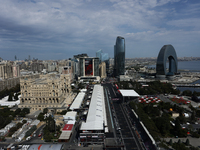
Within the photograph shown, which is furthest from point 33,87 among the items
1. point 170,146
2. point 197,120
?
point 197,120

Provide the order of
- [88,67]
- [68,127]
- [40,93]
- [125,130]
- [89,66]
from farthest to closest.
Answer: [88,67], [89,66], [40,93], [68,127], [125,130]

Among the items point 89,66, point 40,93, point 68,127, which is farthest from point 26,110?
point 89,66

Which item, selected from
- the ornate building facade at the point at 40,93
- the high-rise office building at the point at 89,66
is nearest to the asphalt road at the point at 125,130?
the ornate building facade at the point at 40,93

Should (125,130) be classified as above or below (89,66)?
below

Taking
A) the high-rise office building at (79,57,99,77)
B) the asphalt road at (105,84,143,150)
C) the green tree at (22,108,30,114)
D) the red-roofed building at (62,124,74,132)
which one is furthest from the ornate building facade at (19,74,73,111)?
the high-rise office building at (79,57,99,77)

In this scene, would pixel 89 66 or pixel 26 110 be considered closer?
pixel 26 110

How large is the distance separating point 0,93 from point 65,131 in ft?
156

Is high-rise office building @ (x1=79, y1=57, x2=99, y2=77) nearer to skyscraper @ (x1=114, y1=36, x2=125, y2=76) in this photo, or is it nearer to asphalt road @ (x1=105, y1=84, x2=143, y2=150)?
skyscraper @ (x1=114, y1=36, x2=125, y2=76)

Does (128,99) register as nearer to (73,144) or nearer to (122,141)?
(122,141)

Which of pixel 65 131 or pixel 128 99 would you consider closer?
pixel 65 131

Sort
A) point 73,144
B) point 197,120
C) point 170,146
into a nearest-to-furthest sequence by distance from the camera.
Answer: point 170,146 < point 73,144 < point 197,120

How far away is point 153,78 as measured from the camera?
112 meters

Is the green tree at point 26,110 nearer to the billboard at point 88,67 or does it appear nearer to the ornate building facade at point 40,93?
the ornate building facade at point 40,93

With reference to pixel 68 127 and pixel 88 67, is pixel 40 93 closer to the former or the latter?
pixel 68 127
